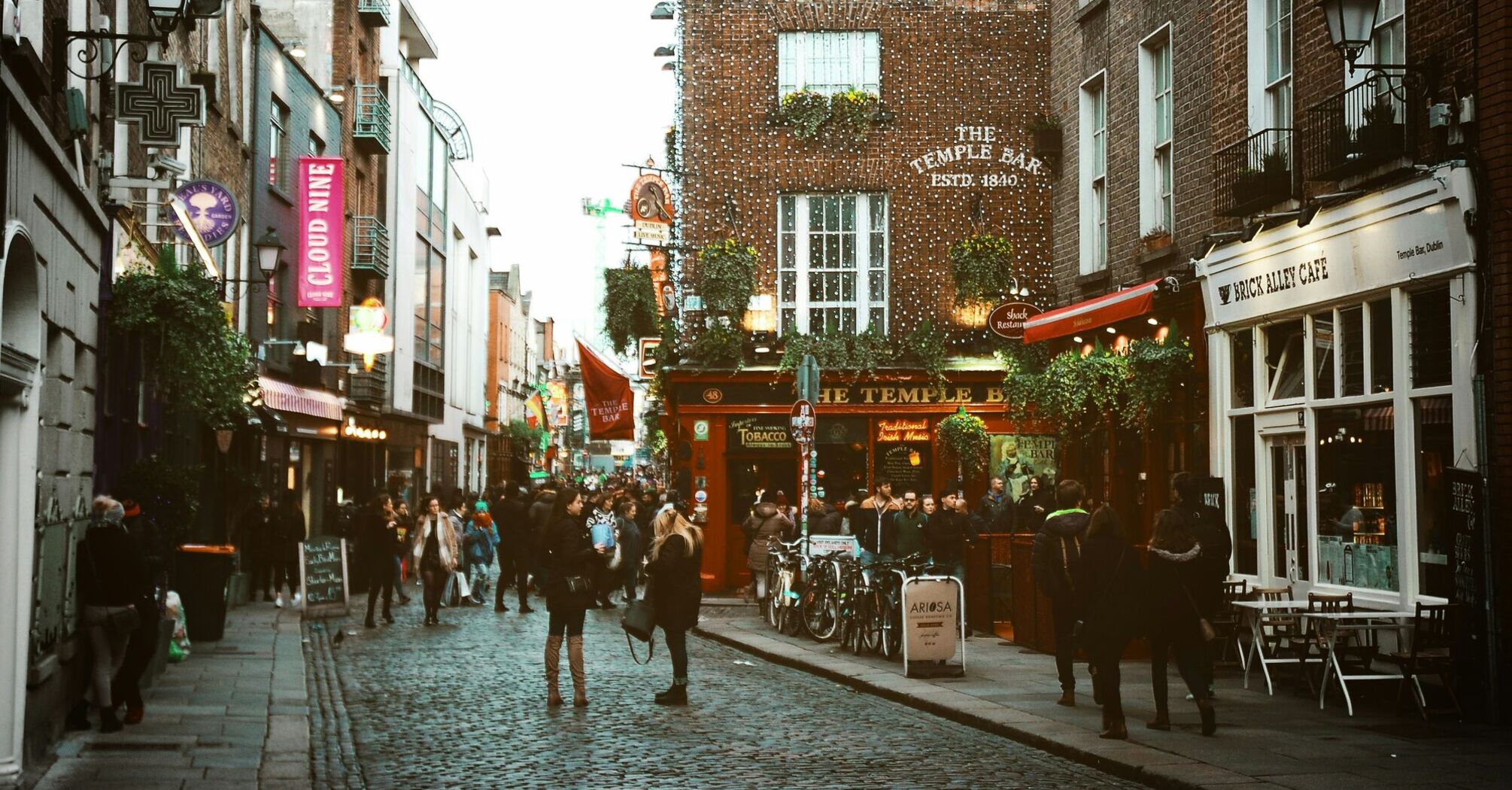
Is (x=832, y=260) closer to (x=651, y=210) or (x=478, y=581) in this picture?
(x=651, y=210)

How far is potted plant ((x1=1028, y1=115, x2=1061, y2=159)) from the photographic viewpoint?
2314 centimetres

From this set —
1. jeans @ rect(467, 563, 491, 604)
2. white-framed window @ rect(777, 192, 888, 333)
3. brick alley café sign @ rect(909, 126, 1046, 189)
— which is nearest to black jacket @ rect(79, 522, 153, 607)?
jeans @ rect(467, 563, 491, 604)

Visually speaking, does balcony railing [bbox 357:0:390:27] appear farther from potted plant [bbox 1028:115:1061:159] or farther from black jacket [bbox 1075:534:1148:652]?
black jacket [bbox 1075:534:1148:652]

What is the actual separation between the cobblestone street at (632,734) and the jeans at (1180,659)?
111 cm

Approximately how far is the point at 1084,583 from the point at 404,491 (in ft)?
102

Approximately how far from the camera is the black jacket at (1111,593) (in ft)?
37.5

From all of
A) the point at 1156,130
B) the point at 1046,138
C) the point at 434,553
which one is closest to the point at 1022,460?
the point at 1046,138

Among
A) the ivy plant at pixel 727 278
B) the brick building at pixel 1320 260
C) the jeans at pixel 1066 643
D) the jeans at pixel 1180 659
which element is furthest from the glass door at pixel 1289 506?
the ivy plant at pixel 727 278

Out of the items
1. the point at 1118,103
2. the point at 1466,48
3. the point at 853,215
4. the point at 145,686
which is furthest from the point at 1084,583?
the point at 853,215

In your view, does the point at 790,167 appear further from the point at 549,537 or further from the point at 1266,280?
the point at 549,537

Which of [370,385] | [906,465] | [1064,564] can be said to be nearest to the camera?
[1064,564]

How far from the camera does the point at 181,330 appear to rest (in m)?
16.6

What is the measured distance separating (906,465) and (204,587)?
12.3m

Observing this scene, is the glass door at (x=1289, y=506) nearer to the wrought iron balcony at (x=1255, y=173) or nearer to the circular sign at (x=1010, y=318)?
the wrought iron balcony at (x=1255, y=173)
